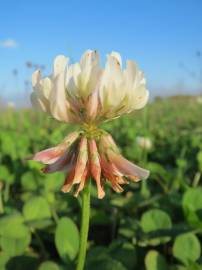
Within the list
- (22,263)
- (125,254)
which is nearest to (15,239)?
(22,263)

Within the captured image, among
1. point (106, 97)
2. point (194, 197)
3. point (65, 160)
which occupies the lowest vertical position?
point (194, 197)

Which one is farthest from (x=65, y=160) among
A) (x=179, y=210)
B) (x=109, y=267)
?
(x=179, y=210)

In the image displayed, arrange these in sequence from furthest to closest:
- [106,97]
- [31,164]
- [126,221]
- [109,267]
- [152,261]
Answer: [31,164] < [126,221] < [152,261] < [109,267] < [106,97]

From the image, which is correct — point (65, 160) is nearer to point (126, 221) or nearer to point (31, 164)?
point (126, 221)

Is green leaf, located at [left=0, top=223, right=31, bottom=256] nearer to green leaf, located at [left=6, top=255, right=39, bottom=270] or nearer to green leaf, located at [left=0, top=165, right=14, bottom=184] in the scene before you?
green leaf, located at [left=6, top=255, right=39, bottom=270]

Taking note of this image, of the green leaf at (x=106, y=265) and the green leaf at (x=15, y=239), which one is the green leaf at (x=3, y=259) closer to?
the green leaf at (x=15, y=239)

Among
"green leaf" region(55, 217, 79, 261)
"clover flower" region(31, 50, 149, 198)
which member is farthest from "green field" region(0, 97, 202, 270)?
"clover flower" region(31, 50, 149, 198)
